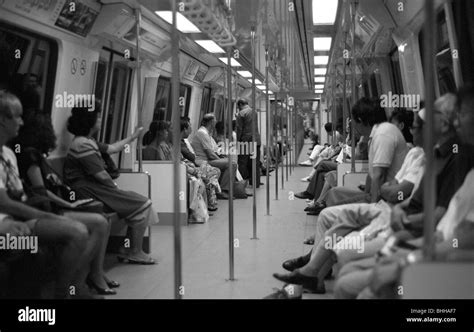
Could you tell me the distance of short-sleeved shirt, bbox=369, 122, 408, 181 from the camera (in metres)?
3.73

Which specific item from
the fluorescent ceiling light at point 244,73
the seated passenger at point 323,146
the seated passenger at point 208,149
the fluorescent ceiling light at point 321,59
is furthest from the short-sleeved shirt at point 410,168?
the fluorescent ceiling light at point 321,59

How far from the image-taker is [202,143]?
6.93 metres

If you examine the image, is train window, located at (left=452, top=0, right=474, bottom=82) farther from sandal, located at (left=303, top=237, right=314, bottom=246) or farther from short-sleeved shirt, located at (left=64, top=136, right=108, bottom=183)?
short-sleeved shirt, located at (left=64, top=136, right=108, bottom=183)

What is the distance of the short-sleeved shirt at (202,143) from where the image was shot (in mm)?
6562

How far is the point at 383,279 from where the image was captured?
6.75 feet

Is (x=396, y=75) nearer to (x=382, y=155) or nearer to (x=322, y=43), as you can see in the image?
(x=382, y=155)

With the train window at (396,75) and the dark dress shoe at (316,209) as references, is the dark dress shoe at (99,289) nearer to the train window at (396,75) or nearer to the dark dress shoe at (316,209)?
the train window at (396,75)

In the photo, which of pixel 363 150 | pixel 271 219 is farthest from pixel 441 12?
pixel 271 219

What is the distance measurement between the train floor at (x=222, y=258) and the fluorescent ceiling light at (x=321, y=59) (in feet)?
14.9

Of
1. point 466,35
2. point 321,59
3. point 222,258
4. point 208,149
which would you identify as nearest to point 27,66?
point 222,258

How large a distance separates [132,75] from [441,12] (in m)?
2.20

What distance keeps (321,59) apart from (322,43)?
2.28m
